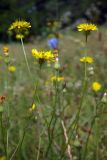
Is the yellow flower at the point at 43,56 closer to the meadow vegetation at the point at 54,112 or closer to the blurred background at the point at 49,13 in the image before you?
the meadow vegetation at the point at 54,112

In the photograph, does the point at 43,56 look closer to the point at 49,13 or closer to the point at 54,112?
the point at 54,112

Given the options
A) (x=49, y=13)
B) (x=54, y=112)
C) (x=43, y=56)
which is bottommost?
(x=54, y=112)

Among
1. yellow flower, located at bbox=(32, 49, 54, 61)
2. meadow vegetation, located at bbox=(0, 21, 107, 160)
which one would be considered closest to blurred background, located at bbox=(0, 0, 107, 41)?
meadow vegetation, located at bbox=(0, 21, 107, 160)

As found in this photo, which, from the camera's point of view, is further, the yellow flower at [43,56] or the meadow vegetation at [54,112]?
the meadow vegetation at [54,112]

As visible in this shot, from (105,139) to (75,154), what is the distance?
29 centimetres

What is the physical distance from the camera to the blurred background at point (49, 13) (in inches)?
577

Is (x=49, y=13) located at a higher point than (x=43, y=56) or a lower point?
higher

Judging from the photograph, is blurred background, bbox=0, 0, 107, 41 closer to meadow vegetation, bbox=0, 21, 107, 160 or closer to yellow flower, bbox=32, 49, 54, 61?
meadow vegetation, bbox=0, 21, 107, 160

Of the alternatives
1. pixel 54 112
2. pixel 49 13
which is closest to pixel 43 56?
pixel 54 112

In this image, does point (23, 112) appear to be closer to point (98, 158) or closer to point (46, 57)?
point (98, 158)

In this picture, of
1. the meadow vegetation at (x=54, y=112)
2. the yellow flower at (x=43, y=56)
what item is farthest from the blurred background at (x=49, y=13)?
the yellow flower at (x=43, y=56)

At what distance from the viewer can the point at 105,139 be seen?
2816mm

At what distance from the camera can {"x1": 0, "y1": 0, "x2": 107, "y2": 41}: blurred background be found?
14.7 metres

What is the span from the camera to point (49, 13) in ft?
57.1
